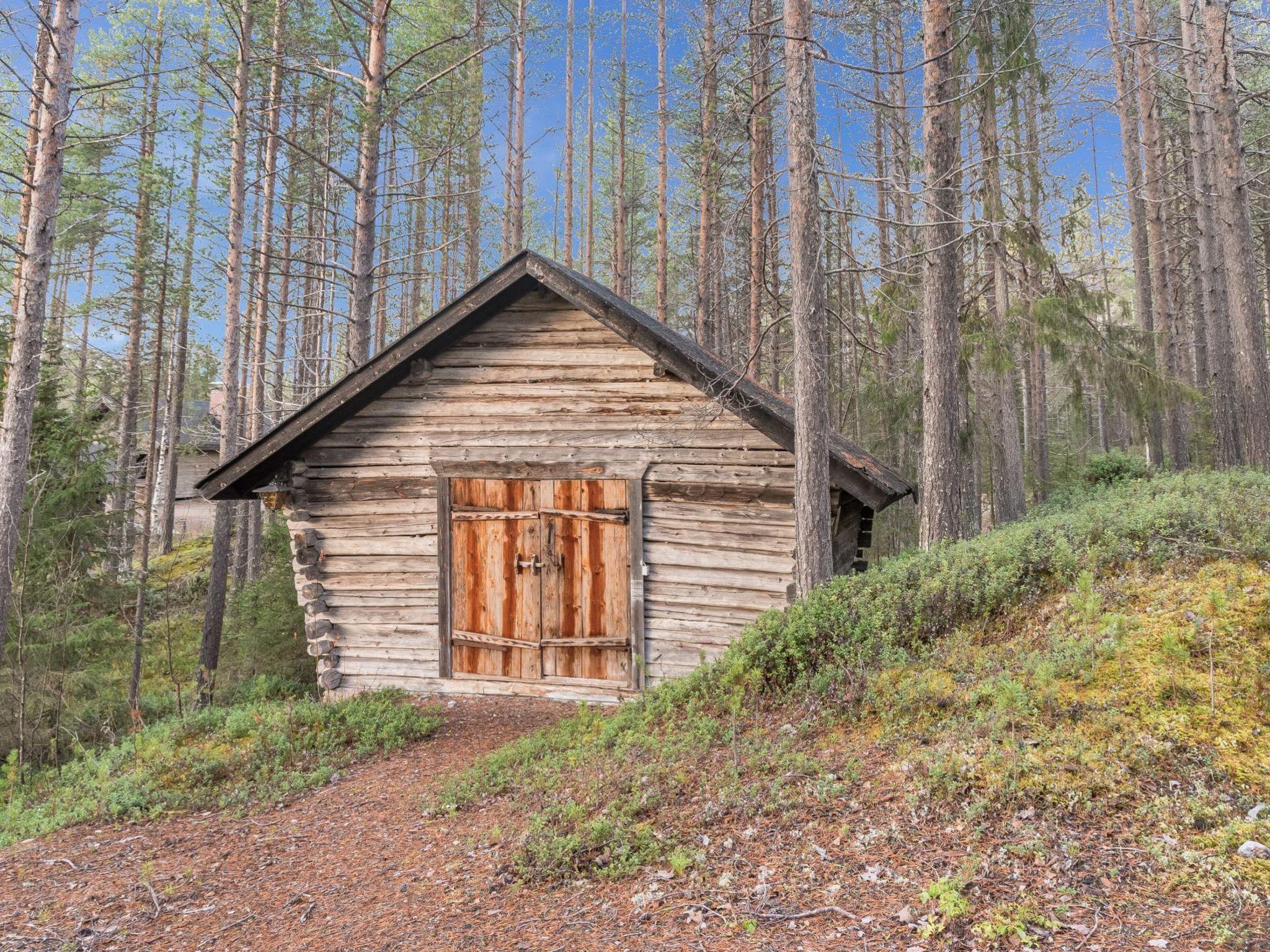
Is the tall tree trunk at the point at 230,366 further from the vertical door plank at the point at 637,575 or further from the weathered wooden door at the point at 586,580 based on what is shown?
the vertical door plank at the point at 637,575

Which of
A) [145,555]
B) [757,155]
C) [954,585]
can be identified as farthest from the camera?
[757,155]

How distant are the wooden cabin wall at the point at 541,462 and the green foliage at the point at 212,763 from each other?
53.9 inches

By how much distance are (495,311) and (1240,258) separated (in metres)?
12.7

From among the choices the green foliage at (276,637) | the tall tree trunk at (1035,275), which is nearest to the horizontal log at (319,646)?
the green foliage at (276,637)

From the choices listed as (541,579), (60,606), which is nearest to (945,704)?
(541,579)

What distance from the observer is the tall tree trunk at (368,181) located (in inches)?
427

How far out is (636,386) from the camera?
859 centimetres

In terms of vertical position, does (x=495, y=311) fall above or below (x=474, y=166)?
below

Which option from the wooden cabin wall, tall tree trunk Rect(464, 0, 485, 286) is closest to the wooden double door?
the wooden cabin wall

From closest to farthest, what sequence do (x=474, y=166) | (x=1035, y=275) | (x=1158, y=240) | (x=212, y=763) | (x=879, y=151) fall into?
(x=212, y=763) → (x=1035, y=275) → (x=1158, y=240) → (x=879, y=151) → (x=474, y=166)

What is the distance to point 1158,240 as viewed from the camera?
60.2 ft

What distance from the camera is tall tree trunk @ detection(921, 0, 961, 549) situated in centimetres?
867

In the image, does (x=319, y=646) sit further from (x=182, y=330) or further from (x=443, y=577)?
(x=182, y=330)

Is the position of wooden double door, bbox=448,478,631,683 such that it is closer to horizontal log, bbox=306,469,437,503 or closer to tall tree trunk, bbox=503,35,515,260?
horizontal log, bbox=306,469,437,503
